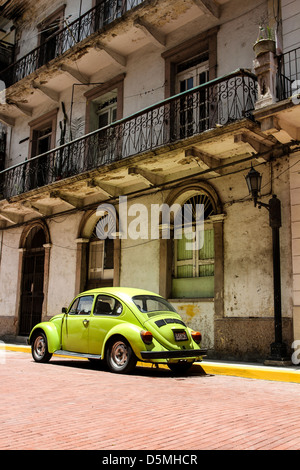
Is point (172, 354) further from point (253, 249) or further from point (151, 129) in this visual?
point (151, 129)

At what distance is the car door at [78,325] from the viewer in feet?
28.2

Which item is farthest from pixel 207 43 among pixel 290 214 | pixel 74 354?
pixel 74 354

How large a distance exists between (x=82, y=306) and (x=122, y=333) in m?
1.64

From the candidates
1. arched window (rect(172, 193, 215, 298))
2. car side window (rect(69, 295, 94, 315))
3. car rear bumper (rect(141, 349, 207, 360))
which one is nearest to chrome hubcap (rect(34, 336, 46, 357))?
car side window (rect(69, 295, 94, 315))

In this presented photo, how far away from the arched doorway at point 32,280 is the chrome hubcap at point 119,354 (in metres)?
8.75

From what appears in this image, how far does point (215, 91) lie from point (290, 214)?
370 cm

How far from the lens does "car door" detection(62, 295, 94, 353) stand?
28.2ft

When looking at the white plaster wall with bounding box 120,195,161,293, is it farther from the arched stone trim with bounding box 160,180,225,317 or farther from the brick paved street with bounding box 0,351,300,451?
the brick paved street with bounding box 0,351,300,451

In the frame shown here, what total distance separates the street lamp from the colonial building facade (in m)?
0.39

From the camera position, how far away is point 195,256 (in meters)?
11.8

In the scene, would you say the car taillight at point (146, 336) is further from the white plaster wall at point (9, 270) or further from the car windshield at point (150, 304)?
the white plaster wall at point (9, 270)

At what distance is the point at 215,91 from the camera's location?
11.1 metres

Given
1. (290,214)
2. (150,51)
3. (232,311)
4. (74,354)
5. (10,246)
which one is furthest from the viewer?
(10,246)
